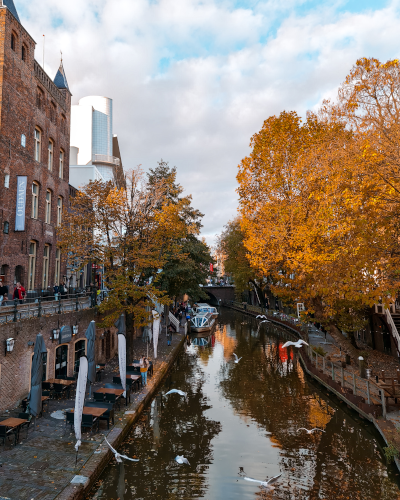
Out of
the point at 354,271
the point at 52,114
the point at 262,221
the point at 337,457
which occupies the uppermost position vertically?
the point at 52,114

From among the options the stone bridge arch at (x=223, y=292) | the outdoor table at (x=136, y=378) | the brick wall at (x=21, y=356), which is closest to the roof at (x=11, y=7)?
the brick wall at (x=21, y=356)

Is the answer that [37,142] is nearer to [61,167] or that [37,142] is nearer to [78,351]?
[61,167]

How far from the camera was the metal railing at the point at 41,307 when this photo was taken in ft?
43.5

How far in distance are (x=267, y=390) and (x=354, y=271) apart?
9.76 meters

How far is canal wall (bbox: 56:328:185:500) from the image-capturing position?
8273 mm

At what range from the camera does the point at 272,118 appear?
21406 millimetres

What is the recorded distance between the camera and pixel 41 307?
15.2m

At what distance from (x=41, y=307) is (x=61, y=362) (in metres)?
3.57

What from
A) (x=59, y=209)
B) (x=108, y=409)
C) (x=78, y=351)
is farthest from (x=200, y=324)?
(x=108, y=409)

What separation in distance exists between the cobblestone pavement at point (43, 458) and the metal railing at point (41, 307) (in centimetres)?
331

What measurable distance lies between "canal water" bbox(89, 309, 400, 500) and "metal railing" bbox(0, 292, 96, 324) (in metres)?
5.98

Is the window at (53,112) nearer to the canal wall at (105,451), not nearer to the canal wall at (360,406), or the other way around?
the canal wall at (105,451)

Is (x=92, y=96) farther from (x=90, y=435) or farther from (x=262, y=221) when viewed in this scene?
(x=90, y=435)

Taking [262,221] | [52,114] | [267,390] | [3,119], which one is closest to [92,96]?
[52,114]
